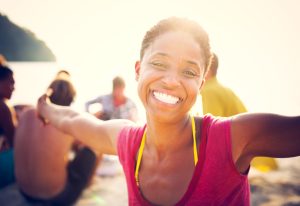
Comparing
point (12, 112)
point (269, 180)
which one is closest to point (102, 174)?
point (12, 112)

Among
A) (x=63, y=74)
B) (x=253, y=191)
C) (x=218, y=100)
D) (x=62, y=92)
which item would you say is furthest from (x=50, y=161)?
(x=253, y=191)

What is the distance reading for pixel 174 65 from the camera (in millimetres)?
1507

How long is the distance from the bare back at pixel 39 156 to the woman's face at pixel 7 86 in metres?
0.79

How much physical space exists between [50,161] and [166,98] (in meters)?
2.57

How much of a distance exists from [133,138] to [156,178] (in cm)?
28

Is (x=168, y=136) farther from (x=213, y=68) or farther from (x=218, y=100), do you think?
(x=213, y=68)

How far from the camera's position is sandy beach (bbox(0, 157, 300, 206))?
4043mm

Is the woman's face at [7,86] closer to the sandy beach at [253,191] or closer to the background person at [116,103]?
the sandy beach at [253,191]

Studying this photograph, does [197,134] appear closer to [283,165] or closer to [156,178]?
[156,178]

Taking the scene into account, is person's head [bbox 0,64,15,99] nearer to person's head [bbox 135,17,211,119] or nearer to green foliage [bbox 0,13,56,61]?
person's head [bbox 135,17,211,119]

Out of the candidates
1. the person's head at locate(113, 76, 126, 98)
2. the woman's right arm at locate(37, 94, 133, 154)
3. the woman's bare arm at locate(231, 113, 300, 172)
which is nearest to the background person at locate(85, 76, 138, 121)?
the person's head at locate(113, 76, 126, 98)

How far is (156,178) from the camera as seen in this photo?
1.65m

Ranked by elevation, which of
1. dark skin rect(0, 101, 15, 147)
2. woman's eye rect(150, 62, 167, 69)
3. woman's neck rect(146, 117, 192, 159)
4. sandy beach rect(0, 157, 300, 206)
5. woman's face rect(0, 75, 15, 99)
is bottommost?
sandy beach rect(0, 157, 300, 206)

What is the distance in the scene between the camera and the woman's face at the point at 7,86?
4129 millimetres
